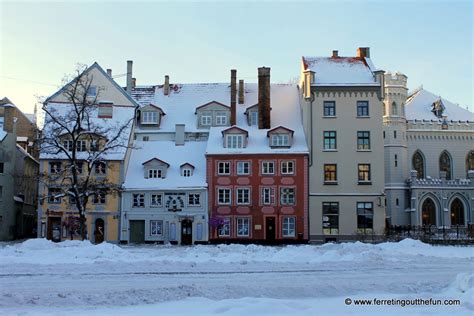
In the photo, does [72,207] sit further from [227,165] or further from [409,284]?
[409,284]

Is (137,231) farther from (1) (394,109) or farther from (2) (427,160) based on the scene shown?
(2) (427,160)

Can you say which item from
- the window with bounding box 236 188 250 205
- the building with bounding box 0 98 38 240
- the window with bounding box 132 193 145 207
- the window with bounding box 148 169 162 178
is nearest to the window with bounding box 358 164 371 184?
the window with bounding box 236 188 250 205

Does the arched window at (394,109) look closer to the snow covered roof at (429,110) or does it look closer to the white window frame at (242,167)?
the snow covered roof at (429,110)

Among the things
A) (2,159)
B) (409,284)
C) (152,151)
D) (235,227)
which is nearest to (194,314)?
(409,284)

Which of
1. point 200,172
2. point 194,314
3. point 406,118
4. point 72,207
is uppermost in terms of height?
point 406,118

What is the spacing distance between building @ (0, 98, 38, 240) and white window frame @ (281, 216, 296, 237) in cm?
2180

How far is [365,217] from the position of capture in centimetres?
4916

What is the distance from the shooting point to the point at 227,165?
164 ft

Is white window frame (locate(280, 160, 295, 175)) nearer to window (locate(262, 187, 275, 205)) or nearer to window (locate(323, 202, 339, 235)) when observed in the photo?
window (locate(262, 187, 275, 205))

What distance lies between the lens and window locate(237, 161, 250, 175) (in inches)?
1961

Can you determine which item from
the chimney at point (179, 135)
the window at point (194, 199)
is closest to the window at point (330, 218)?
the window at point (194, 199)

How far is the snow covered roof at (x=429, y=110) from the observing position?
2717 inches

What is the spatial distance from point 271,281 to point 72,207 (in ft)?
111

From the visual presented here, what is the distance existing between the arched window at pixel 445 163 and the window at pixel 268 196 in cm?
2784
